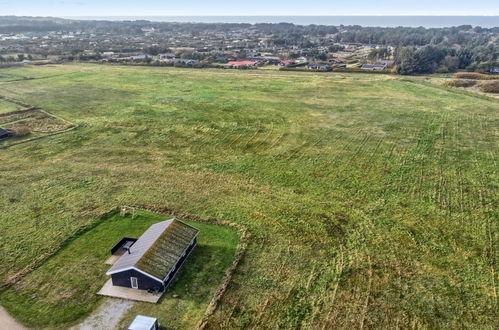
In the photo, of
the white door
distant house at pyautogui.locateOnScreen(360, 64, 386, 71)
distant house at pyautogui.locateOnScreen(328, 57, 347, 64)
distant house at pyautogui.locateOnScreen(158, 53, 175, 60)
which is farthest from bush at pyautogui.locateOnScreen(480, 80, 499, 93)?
distant house at pyautogui.locateOnScreen(158, 53, 175, 60)

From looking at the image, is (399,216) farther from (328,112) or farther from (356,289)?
(328,112)

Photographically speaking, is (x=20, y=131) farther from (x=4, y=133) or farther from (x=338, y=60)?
(x=338, y=60)

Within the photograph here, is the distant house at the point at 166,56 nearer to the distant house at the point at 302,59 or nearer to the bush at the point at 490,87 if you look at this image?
the distant house at the point at 302,59

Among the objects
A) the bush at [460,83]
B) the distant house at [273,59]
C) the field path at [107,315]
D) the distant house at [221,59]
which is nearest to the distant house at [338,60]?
the distant house at [273,59]

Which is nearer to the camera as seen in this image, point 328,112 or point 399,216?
point 399,216

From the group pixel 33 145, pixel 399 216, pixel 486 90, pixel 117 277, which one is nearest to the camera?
pixel 117 277

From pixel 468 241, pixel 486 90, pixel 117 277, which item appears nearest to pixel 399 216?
pixel 468 241
